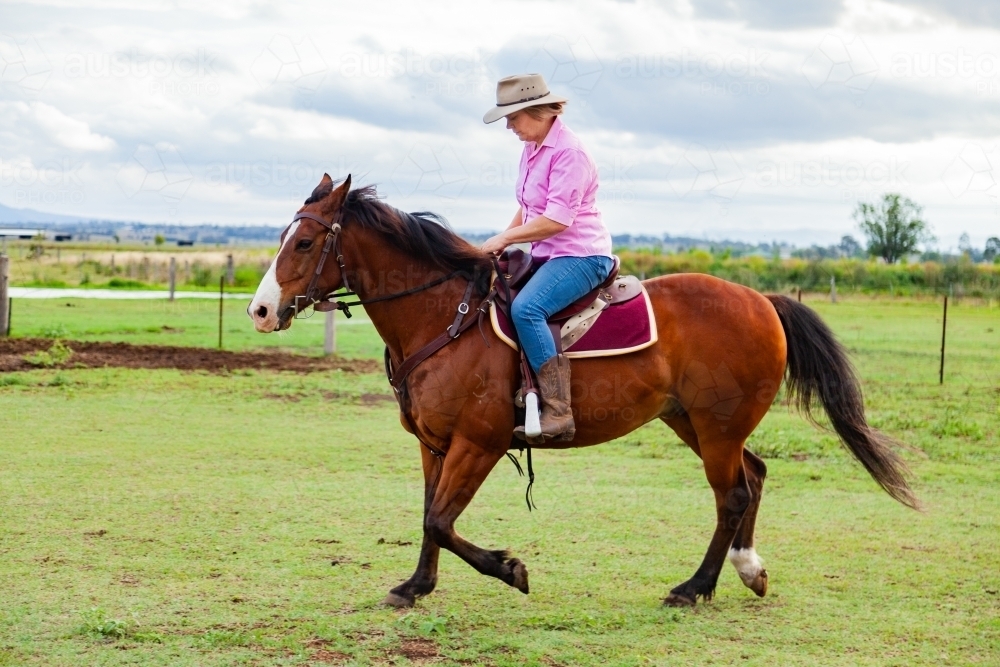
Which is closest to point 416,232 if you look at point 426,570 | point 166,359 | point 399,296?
point 399,296

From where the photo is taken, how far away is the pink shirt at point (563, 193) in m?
5.48

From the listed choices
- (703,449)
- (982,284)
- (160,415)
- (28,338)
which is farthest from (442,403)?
(982,284)

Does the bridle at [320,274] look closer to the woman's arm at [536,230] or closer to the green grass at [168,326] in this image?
the woman's arm at [536,230]

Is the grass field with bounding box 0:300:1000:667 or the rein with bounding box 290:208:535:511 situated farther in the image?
the rein with bounding box 290:208:535:511

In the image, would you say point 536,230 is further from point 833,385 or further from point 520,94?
point 833,385

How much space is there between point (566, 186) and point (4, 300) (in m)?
14.8

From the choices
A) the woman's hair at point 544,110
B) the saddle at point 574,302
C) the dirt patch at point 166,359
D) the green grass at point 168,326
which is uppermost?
the woman's hair at point 544,110

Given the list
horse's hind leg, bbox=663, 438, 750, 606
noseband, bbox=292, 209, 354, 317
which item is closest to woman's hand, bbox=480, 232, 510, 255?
noseband, bbox=292, 209, 354, 317

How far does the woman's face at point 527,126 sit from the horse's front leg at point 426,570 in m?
1.96

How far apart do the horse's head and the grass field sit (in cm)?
165

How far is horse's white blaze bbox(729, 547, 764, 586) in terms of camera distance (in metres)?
5.85

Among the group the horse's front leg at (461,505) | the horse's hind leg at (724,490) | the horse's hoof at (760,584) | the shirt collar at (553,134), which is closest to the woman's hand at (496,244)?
the shirt collar at (553,134)

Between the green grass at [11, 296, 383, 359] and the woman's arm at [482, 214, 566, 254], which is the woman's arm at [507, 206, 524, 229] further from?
the green grass at [11, 296, 383, 359]

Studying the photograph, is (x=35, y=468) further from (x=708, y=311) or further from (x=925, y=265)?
(x=925, y=265)
